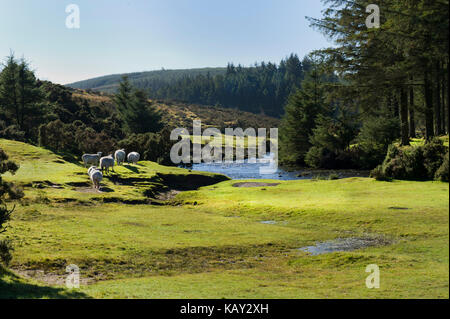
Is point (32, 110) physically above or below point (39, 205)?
above

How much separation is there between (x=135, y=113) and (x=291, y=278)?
96403 mm

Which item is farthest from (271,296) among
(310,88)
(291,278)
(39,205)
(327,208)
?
(310,88)

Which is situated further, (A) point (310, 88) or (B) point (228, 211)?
(A) point (310, 88)

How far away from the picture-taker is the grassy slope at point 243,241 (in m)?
11.5

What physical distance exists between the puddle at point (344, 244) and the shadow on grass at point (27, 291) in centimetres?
1083

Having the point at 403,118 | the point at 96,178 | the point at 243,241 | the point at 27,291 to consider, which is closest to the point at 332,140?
the point at 96,178

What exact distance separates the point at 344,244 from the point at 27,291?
13.8 metres

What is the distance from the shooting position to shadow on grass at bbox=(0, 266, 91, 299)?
12.4m

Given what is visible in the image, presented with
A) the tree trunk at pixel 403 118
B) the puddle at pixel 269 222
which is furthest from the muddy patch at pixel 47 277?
the tree trunk at pixel 403 118

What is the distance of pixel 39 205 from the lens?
3073cm

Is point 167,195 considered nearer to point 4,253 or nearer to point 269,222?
point 269,222

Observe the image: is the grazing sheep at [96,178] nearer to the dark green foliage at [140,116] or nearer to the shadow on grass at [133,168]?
the shadow on grass at [133,168]

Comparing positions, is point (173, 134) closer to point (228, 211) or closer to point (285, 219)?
point (228, 211)

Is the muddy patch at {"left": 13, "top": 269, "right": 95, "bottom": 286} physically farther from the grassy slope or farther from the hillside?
the hillside
